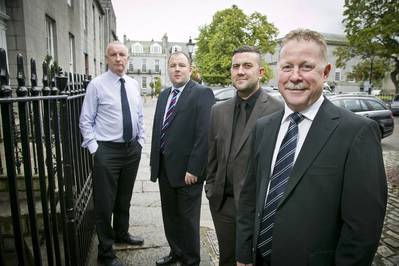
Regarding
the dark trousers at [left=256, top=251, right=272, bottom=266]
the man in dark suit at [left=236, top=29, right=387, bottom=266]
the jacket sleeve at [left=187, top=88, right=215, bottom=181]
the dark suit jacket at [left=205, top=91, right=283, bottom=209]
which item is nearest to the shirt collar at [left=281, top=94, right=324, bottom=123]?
the man in dark suit at [left=236, top=29, right=387, bottom=266]

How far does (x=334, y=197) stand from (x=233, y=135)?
4.11 feet

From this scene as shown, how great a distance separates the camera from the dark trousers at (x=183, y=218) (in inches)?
122

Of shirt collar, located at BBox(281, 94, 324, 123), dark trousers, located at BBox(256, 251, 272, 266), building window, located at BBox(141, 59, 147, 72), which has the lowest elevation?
dark trousers, located at BBox(256, 251, 272, 266)

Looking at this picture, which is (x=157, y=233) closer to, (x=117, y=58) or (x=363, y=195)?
(x=117, y=58)

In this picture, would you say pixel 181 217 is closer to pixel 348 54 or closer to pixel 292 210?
pixel 292 210

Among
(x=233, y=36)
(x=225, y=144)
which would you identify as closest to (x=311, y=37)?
(x=225, y=144)

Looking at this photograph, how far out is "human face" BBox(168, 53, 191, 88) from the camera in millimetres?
3145

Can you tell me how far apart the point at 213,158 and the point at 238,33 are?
3419 centimetres

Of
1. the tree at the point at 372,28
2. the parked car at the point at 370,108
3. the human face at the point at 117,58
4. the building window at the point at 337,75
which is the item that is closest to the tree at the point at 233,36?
the tree at the point at 372,28

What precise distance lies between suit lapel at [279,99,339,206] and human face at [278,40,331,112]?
127 mm

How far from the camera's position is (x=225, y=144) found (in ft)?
8.70

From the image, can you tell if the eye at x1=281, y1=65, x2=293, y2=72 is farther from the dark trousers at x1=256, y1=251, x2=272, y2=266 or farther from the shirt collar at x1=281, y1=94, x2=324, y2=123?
the dark trousers at x1=256, y1=251, x2=272, y2=266

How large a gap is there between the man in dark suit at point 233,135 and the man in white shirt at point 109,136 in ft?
3.46

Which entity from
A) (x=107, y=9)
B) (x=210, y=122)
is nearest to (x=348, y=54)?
(x=107, y=9)
